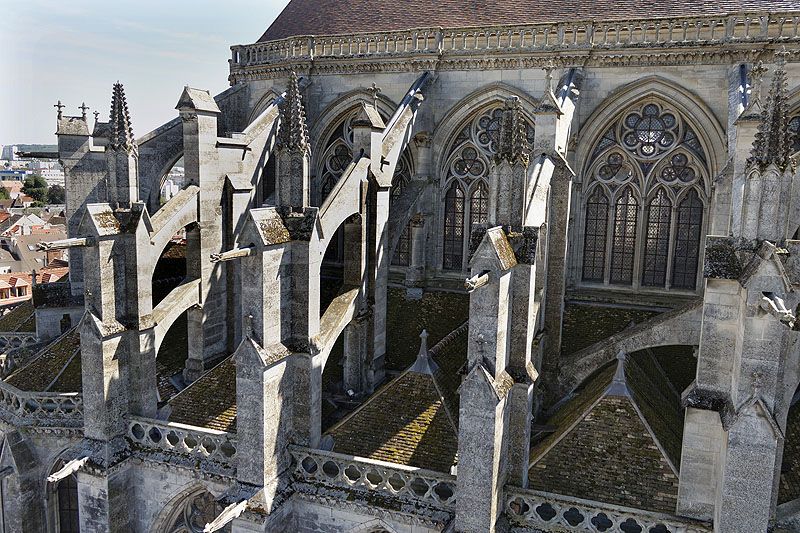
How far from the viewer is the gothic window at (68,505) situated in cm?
1390

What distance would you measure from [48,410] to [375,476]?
6.93 metres

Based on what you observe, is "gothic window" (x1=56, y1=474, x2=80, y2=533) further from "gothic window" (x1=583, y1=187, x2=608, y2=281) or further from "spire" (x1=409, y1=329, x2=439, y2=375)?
"gothic window" (x1=583, y1=187, x2=608, y2=281)

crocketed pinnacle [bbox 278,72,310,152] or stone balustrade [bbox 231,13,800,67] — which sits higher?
stone balustrade [bbox 231,13,800,67]

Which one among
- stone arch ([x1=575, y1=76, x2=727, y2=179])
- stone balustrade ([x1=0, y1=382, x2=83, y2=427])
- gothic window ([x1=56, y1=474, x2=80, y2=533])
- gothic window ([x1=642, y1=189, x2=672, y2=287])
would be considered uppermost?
stone arch ([x1=575, y1=76, x2=727, y2=179])

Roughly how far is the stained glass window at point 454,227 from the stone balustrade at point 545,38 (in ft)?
10.7

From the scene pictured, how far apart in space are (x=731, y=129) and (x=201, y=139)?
1014 centimetres

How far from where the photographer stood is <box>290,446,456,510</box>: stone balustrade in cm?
971

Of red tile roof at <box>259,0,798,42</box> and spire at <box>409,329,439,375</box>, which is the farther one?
red tile roof at <box>259,0,798,42</box>

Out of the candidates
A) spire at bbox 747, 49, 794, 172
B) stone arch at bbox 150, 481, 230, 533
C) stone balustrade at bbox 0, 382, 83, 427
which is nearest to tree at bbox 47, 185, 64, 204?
stone balustrade at bbox 0, 382, 83, 427

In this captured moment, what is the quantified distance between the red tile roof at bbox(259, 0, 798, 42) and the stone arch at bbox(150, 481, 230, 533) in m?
11.6

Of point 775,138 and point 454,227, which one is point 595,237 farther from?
point 775,138

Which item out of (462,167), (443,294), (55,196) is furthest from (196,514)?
(55,196)

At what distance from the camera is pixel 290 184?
1055 cm

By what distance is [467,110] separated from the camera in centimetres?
1545
